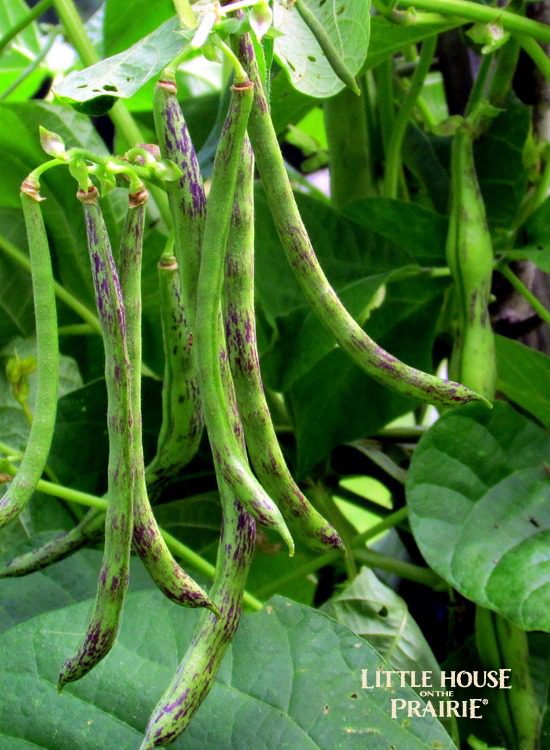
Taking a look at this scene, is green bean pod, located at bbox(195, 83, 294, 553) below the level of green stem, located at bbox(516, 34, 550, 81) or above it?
below

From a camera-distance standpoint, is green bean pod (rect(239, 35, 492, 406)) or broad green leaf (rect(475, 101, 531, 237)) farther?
broad green leaf (rect(475, 101, 531, 237))

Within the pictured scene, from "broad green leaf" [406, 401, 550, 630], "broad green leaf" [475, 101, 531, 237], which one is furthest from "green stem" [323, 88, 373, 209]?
"broad green leaf" [406, 401, 550, 630]

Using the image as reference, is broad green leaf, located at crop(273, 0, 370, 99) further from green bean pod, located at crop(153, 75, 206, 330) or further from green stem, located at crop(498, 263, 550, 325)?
green stem, located at crop(498, 263, 550, 325)

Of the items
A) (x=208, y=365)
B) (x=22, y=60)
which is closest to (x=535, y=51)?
(x=208, y=365)

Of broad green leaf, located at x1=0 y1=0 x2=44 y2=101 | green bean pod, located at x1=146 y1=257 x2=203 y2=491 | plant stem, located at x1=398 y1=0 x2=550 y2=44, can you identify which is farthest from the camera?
broad green leaf, located at x1=0 y1=0 x2=44 y2=101

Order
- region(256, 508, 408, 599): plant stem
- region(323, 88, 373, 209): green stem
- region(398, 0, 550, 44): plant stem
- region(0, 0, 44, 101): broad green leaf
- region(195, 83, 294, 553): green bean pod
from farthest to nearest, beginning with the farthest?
region(0, 0, 44, 101): broad green leaf
region(323, 88, 373, 209): green stem
region(256, 508, 408, 599): plant stem
region(398, 0, 550, 44): plant stem
region(195, 83, 294, 553): green bean pod

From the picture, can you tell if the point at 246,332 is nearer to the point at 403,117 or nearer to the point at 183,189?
the point at 183,189

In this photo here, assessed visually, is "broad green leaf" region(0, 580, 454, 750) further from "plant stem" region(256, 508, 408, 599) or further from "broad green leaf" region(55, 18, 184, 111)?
"broad green leaf" region(55, 18, 184, 111)

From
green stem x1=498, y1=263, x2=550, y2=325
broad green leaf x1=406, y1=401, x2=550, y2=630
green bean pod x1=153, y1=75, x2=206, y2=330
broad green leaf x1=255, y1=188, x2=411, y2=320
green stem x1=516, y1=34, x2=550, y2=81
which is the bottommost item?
broad green leaf x1=406, y1=401, x2=550, y2=630

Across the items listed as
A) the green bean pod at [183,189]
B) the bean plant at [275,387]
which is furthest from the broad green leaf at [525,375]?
the green bean pod at [183,189]
